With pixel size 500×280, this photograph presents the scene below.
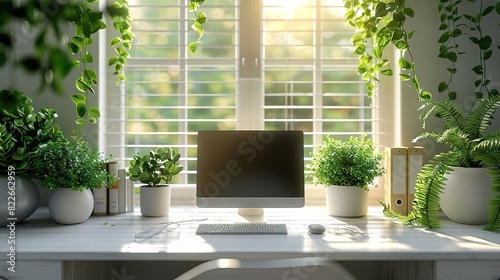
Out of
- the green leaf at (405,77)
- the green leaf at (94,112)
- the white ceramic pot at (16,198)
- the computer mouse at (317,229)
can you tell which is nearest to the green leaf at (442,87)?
the green leaf at (405,77)

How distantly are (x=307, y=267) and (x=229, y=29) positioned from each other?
1813 mm

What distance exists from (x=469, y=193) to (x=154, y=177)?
4.65 ft

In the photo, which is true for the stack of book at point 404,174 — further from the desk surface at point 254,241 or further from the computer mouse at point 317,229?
the computer mouse at point 317,229

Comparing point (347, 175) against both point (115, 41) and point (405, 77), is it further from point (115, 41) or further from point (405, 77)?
point (115, 41)

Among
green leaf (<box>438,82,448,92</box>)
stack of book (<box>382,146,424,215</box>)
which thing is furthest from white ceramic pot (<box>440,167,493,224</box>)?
green leaf (<box>438,82,448,92</box>)

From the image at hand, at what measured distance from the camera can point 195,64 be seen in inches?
101

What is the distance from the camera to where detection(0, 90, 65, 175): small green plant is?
6.56ft

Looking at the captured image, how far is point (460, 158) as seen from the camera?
2.12 meters

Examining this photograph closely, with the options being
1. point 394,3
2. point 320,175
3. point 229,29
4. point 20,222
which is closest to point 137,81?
point 229,29

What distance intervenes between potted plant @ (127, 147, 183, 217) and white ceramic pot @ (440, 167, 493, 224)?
1251 mm

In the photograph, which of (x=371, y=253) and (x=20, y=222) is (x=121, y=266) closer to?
(x=20, y=222)

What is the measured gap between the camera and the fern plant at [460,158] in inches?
77.0

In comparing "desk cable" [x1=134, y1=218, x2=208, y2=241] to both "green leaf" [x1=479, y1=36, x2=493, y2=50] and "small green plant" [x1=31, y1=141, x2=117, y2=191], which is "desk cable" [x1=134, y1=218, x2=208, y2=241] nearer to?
"small green plant" [x1=31, y1=141, x2=117, y2=191]

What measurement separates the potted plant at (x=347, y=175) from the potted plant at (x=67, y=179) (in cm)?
105
